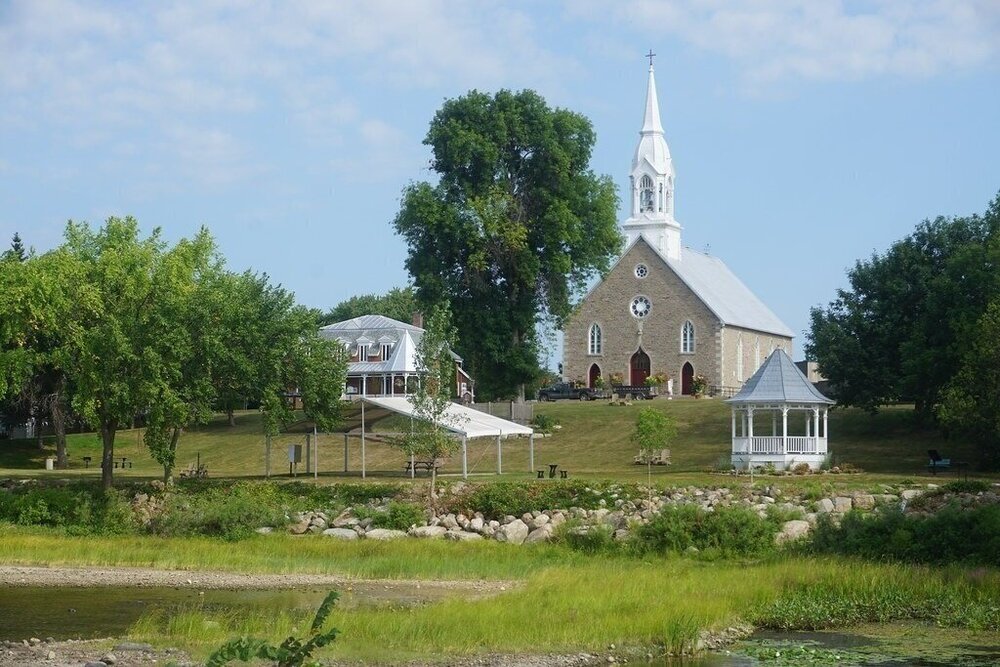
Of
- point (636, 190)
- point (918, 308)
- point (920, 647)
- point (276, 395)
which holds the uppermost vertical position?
point (636, 190)

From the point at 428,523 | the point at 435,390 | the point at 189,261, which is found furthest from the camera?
the point at 189,261

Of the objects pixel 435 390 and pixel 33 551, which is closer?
pixel 33 551

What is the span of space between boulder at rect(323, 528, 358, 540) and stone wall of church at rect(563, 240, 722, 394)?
127 feet

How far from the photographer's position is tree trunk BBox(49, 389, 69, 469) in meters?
58.7

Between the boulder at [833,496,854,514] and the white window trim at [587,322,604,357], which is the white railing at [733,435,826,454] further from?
the white window trim at [587,322,604,357]

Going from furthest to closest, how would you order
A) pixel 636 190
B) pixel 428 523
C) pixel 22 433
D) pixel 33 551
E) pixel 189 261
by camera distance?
pixel 636 190 → pixel 22 433 → pixel 189 261 → pixel 428 523 → pixel 33 551

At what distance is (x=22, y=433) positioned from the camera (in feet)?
237

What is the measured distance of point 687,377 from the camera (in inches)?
2953

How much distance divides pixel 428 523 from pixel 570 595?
14.7 metres

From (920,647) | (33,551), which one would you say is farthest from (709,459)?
(920,647)

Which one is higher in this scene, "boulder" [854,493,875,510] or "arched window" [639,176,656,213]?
"arched window" [639,176,656,213]

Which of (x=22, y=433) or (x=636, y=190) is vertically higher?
(x=636, y=190)

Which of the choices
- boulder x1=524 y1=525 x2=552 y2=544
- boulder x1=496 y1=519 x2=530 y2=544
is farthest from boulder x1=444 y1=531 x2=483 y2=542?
boulder x1=524 y1=525 x2=552 y2=544

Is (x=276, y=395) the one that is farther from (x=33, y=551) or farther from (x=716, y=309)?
(x=716, y=309)
